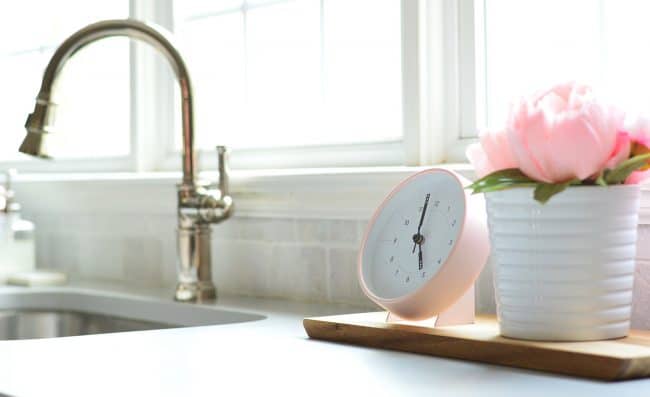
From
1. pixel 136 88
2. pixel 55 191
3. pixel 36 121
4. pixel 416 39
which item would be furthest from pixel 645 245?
pixel 55 191

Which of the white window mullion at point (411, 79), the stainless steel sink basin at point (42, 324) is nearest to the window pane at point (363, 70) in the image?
the white window mullion at point (411, 79)

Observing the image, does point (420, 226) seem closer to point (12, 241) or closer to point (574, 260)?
point (574, 260)

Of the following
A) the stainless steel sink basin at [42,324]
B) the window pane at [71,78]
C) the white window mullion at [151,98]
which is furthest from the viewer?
the window pane at [71,78]

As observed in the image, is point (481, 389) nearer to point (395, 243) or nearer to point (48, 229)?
point (395, 243)

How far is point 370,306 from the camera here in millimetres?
1726

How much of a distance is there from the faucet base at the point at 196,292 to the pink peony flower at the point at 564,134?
900 mm

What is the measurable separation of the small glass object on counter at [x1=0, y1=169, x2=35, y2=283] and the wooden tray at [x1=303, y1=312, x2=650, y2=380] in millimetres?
1150

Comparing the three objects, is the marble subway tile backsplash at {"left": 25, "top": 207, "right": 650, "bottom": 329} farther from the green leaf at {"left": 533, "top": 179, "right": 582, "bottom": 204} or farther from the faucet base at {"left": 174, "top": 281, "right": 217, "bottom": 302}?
the green leaf at {"left": 533, "top": 179, "right": 582, "bottom": 204}

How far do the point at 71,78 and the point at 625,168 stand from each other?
71.7 inches

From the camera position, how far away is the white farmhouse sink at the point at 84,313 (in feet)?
6.09

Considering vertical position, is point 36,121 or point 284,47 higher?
point 284,47

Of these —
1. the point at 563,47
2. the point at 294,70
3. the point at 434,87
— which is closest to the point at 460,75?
the point at 434,87

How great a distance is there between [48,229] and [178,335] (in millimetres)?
1204

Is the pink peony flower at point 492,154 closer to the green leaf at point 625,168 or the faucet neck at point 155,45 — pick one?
the green leaf at point 625,168
